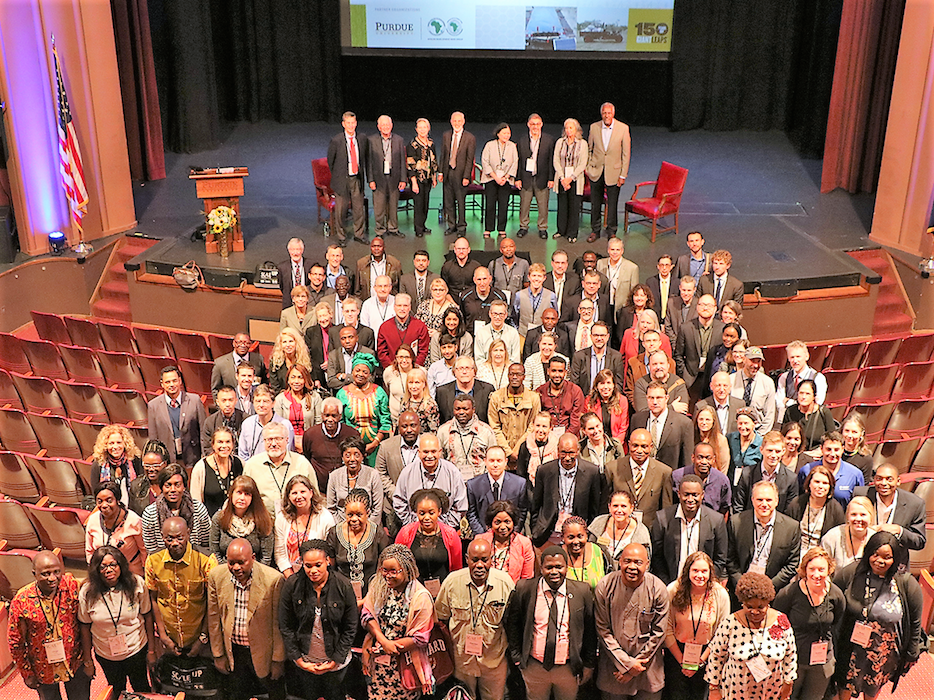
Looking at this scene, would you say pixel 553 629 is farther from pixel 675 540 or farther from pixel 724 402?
pixel 724 402

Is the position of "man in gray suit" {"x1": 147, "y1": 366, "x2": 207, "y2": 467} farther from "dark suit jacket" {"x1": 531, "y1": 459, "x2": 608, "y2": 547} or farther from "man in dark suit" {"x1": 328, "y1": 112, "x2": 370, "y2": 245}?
"man in dark suit" {"x1": 328, "y1": 112, "x2": 370, "y2": 245}

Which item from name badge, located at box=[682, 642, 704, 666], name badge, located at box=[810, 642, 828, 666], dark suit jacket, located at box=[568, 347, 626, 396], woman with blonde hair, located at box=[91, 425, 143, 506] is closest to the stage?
dark suit jacket, located at box=[568, 347, 626, 396]

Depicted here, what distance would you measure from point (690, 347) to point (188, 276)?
458cm

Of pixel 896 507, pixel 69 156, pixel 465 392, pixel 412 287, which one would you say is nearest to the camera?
pixel 896 507

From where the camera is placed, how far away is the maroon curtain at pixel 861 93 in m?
11.3

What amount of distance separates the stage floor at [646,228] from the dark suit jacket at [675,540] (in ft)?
13.9

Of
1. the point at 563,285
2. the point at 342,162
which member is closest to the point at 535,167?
the point at 342,162

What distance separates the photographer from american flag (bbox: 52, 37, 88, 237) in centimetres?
1027

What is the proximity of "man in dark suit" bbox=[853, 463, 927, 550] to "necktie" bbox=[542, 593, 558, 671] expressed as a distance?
180 cm

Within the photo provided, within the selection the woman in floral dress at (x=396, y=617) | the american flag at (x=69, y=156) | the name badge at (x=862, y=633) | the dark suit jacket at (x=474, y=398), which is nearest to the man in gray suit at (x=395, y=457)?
the dark suit jacket at (x=474, y=398)

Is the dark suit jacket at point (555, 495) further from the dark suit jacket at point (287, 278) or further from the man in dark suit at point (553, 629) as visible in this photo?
the dark suit jacket at point (287, 278)

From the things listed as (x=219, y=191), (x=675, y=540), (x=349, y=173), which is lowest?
(x=675, y=540)

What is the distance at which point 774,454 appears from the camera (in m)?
5.61

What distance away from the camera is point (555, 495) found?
570 cm
